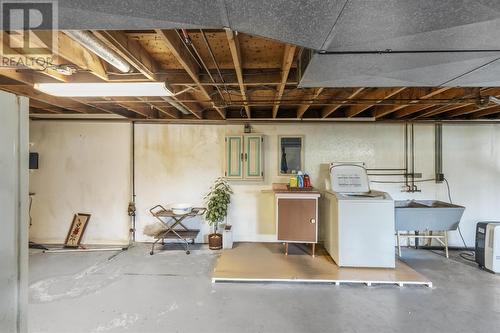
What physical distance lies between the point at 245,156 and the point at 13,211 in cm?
355

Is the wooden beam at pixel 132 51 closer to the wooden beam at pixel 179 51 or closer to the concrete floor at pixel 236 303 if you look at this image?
the wooden beam at pixel 179 51

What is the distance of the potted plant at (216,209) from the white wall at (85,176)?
61.9 inches

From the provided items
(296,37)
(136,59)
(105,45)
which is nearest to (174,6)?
(296,37)

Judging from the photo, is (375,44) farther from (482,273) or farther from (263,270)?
(482,273)

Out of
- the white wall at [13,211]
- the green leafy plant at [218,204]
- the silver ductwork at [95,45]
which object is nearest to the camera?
the white wall at [13,211]

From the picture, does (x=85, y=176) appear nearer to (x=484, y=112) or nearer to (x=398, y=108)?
(x=398, y=108)

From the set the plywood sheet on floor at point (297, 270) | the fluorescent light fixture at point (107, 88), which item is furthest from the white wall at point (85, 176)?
the plywood sheet on floor at point (297, 270)

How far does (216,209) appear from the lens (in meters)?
4.24

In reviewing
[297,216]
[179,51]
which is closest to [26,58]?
[179,51]

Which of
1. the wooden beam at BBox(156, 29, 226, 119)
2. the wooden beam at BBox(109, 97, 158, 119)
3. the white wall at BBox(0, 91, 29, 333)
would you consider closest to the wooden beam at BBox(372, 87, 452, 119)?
the wooden beam at BBox(156, 29, 226, 119)

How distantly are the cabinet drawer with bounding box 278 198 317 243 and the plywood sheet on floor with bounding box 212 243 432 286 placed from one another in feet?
1.05

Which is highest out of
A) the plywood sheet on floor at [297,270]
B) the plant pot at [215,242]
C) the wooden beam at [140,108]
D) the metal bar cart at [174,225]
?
the wooden beam at [140,108]

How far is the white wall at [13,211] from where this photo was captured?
39.7 inches

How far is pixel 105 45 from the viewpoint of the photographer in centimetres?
180
